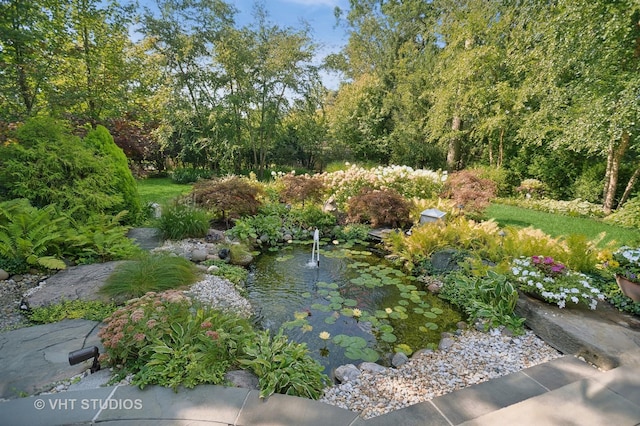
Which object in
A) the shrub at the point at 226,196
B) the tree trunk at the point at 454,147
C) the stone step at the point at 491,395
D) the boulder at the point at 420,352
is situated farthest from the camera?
the tree trunk at the point at 454,147

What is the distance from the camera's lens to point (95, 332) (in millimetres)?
2445

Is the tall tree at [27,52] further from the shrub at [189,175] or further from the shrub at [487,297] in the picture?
the shrub at [487,297]

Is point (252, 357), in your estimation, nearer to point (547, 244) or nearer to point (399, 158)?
point (547, 244)

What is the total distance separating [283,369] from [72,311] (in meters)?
2.18

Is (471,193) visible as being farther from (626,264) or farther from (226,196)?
(226,196)

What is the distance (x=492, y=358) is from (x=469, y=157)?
13.0 meters

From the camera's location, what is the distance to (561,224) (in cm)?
679

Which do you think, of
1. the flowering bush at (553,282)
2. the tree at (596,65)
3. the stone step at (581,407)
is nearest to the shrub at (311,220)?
the flowering bush at (553,282)

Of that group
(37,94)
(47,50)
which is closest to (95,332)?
(37,94)

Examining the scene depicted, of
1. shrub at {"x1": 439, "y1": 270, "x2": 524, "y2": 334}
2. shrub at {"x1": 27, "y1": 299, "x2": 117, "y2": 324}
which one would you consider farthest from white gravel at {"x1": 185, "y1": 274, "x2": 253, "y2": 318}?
shrub at {"x1": 439, "y1": 270, "x2": 524, "y2": 334}

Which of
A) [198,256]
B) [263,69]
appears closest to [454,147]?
[263,69]

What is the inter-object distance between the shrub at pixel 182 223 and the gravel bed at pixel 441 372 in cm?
412

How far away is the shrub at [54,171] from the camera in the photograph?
4.20 m

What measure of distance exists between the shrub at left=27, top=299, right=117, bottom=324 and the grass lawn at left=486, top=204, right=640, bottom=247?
277 inches
